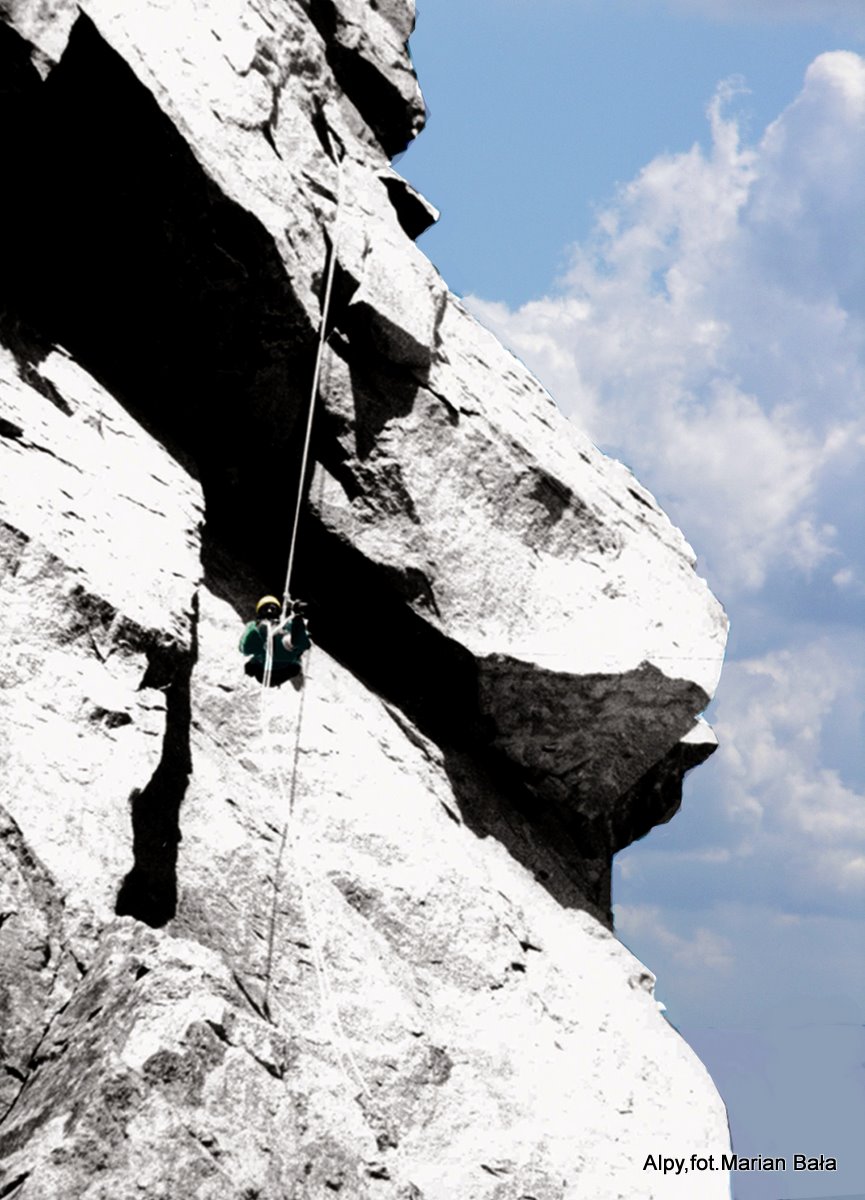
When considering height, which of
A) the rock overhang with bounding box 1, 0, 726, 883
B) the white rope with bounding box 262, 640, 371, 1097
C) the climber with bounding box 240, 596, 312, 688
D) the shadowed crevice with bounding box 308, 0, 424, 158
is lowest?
the white rope with bounding box 262, 640, 371, 1097

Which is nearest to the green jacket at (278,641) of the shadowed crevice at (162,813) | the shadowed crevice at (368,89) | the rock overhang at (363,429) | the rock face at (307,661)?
the rock face at (307,661)

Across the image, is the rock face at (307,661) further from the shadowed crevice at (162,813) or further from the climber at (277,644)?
the climber at (277,644)

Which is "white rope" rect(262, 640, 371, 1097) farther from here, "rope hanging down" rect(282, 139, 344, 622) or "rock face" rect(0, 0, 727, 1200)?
"rope hanging down" rect(282, 139, 344, 622)

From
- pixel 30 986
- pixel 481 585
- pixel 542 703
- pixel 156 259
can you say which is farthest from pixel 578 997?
pixel 156 259

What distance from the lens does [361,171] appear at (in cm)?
2078

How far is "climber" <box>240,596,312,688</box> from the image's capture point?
1614 centimetres

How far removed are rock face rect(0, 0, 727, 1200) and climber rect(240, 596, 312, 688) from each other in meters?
0.36

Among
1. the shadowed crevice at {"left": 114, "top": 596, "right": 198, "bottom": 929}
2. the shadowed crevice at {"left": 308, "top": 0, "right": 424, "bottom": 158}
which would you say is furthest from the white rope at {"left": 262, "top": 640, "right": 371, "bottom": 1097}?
the shadowed crevice at {"left": 308, "top": 0, "right": 424, "bottom": 158}

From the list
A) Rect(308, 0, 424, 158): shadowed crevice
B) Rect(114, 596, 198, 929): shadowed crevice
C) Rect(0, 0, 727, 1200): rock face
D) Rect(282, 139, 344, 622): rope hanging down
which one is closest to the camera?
Rect(0, 0, 727, 1200): rock face

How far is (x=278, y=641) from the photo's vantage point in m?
16.2

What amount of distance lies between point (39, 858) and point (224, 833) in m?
3.69

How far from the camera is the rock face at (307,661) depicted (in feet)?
37.3

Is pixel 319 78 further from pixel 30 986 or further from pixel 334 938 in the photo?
pixel 30 986

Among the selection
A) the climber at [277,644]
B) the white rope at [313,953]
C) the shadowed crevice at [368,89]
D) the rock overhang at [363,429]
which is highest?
the shadowed crevice at [368,89]
